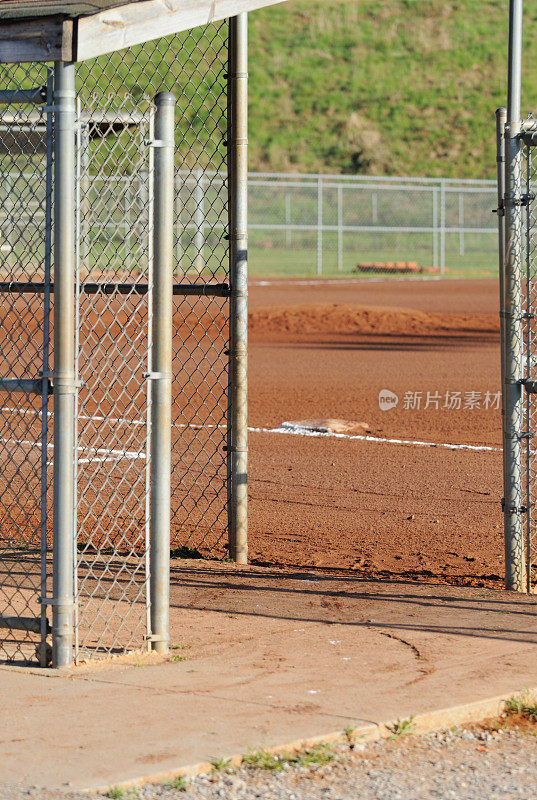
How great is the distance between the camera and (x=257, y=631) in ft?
17.6

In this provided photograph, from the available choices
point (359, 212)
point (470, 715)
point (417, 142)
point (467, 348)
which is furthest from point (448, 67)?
point (470, 715)

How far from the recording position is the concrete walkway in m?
3.83

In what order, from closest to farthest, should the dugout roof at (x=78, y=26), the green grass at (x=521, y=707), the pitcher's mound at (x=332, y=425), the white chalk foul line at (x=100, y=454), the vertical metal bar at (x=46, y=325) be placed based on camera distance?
the green grass at (x=521, y=707), the dugout roof at (x=78, y=26), the vertical metal bar at (x=46, y=325), the white chalk foul line at (x=100, y=454), the pitcher's mound at (x=332, y=425)

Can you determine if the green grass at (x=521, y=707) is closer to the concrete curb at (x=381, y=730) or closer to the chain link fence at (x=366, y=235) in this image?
the concrete curb at (x=381, y=730)

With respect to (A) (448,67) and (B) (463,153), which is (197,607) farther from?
(A) (448,67)

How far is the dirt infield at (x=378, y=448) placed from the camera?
23.5 ft

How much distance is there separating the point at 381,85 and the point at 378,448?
139ft

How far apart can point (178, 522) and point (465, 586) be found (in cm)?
228

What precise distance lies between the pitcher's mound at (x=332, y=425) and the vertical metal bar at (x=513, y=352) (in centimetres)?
478

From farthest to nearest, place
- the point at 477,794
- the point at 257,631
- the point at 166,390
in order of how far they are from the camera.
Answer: the point at 257,631 → the point at 166,390 → the point at 477,794

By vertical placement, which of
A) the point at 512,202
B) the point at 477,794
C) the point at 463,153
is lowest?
the point at 477,794

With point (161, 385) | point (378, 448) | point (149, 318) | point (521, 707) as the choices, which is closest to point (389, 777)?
point (521, 707)

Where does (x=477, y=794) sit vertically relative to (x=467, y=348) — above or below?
below

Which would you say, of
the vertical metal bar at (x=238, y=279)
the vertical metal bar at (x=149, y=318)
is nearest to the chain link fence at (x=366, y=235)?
the vertical metal bar at (x=238, y=279)
